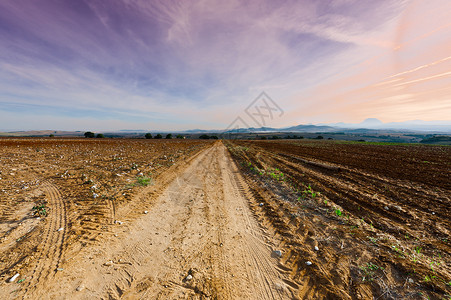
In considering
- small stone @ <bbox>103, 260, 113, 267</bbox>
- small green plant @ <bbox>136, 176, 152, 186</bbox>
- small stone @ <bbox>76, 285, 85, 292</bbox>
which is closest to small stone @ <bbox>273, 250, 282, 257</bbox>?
small stone @ <bbox>103, 260, 113, 267</bbox>

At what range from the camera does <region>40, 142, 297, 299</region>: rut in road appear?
3408 mm

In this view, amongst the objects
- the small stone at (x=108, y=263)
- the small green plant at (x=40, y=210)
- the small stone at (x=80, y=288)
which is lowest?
the small stone at (x=108, y=263)

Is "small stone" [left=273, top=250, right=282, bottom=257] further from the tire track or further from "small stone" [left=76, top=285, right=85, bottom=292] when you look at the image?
the tire track

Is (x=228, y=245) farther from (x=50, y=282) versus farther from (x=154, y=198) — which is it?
(x=154, y=198)

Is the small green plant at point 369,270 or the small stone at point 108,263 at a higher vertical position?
the small stone at point 108,263


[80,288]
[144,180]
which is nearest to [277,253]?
[80,288]

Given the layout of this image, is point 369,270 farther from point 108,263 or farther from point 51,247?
point 51,247

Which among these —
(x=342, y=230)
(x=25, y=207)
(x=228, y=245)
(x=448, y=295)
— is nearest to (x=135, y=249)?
(x=228, y=245)

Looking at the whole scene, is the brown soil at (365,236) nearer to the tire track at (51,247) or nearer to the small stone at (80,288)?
the small stone at (80,288)

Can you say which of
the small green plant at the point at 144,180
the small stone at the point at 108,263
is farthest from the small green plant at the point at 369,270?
the small green plant at the point at 144,180

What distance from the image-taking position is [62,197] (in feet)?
24.3

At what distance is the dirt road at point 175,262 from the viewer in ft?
11.1

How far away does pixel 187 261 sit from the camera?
13.8 ft

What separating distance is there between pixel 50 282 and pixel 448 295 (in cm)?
839
